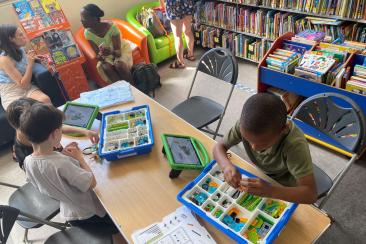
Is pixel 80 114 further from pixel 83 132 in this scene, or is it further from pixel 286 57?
pixel 286 57

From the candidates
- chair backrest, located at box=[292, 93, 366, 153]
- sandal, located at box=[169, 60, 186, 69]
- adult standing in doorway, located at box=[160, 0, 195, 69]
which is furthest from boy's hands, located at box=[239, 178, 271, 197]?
sandal, located at box=[169, 60, 186, 69]

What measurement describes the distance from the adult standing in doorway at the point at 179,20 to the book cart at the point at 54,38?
122 centimetres

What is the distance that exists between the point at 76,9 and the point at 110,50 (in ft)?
3.89

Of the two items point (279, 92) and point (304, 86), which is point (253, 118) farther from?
point (279, 92)

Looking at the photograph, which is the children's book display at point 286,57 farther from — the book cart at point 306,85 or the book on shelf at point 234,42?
the book on shelf at point 234,42

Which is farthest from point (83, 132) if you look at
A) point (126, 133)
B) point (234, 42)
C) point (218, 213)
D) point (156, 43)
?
point (234, 42)

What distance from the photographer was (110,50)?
308 cm

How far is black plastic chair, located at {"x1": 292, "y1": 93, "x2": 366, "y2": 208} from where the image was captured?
4.45 feet

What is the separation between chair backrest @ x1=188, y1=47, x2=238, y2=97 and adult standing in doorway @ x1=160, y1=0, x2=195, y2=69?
152cm

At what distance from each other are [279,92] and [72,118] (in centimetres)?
184

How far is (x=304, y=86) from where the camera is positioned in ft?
7.41

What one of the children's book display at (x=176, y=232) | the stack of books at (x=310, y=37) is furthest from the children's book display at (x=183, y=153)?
the stack of books at (x=310, y=37)

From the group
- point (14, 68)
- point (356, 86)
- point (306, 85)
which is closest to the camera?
point (356, 86)

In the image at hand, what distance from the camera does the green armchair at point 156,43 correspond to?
3617 mm
